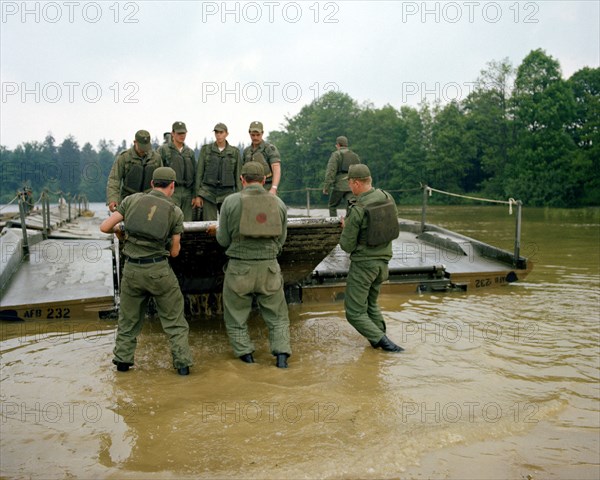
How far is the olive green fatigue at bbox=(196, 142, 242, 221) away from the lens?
7.71m

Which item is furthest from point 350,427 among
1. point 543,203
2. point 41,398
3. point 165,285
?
point 543,203

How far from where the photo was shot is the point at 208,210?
792cm

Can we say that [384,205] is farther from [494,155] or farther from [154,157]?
[494,155]

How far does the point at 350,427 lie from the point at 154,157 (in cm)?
457

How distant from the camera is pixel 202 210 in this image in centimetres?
802

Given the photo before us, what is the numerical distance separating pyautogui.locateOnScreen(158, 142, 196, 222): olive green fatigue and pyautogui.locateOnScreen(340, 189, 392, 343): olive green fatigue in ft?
8.74

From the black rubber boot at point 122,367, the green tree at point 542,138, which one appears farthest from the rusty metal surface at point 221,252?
the green tree at point 542,138

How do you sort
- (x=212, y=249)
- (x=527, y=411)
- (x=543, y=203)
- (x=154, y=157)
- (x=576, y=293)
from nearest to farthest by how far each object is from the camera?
1. (x=527, y=411)
2. (x=212, y=249)
3. (x=154, y=157)
4. (x=576, y=293)
5. (x=543, y=203)

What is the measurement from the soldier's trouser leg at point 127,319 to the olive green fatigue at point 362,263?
2.25 metres

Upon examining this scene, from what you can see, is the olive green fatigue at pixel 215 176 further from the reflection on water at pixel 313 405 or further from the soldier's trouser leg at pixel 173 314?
the soldier's trouser leg at pixel 173 314

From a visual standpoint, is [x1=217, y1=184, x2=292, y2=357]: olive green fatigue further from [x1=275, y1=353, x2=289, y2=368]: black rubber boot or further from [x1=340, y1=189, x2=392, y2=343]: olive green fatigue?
[x1=340, y1=189, x2=392, y2=343]: olive green fatigue

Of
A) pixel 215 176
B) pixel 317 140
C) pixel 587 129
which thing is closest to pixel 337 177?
pixel 215 176

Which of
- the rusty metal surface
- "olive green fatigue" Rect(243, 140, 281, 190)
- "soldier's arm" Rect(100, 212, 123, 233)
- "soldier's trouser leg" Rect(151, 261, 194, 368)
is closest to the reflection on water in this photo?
"soldier's trouser leg" Rect(151, 261, 194, 368)

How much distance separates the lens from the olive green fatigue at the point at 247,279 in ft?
18.7
